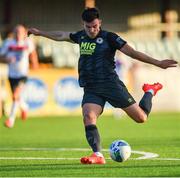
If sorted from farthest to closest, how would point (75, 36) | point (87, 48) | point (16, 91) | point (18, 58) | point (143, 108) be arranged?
point (18, 58), point (16, 91), point (143, 108), point (75, 36), point (87, 48)

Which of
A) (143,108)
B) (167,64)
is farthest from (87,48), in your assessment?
(143,108)

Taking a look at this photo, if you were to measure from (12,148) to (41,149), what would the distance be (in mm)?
558

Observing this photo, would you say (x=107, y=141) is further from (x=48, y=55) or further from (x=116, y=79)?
(x=48, y=55)

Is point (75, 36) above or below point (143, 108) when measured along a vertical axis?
above

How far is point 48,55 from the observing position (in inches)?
1228

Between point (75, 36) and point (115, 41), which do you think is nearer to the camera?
point (115, 41)

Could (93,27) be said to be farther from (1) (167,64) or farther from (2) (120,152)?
(2) (120,152)

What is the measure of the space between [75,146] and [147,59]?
4017mm

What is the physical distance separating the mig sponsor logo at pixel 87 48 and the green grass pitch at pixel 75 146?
1518 mm

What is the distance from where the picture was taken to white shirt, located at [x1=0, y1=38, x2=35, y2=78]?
2056 centimetres

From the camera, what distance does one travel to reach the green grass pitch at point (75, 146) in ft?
32.9

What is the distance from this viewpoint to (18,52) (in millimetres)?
20828

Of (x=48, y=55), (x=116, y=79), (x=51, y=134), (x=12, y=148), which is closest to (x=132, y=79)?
(x=48, y=55)

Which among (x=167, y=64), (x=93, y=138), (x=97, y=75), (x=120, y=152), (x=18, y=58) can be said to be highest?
(x=18, y=58)
